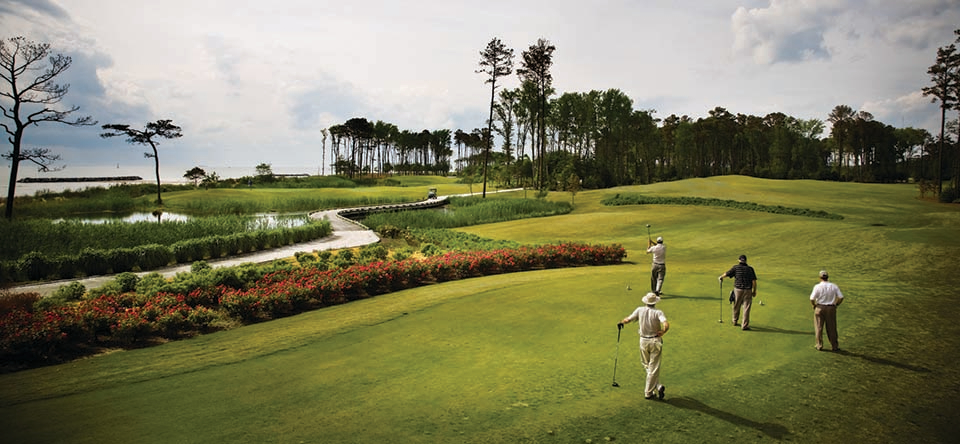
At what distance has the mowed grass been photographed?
280 inches

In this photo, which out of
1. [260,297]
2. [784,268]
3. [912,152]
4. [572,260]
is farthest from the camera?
[912,152]

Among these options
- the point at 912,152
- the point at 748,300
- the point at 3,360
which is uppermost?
the point at 912,152

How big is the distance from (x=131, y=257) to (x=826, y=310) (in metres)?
26.4

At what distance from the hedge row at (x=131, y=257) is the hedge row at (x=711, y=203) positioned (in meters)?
34.6

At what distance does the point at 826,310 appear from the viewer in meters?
10.4

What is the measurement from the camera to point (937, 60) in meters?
36.6

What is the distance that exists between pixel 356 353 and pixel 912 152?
135m

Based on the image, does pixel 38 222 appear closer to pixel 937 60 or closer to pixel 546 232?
pixel 546 232

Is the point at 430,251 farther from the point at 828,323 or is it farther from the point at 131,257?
the point at 828,323

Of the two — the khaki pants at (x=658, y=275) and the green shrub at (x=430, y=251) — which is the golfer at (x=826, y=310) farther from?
the green shrub at (x=430, y=251)

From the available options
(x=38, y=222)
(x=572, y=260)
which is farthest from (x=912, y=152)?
(x=38, y=222)

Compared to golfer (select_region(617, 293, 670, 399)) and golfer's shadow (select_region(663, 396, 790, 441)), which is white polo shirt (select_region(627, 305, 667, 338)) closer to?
golfer (select_region(617, 293, 670, 399))

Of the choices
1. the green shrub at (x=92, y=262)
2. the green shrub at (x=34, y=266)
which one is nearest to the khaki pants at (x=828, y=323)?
the green shrub at (x=92, y=262)

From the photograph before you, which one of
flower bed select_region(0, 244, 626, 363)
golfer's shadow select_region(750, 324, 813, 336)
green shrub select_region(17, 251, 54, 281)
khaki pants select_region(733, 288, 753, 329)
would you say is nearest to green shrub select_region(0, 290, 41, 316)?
flower bed select_region(0, 244, 626, 363)
